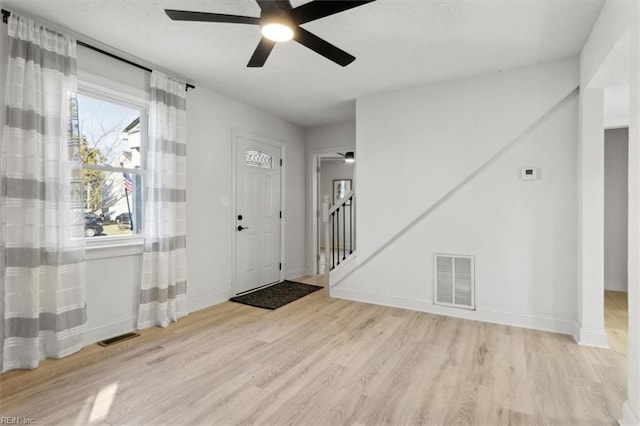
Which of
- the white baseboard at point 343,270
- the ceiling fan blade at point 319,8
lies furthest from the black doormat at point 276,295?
the ceiling fan blade at point 319,8

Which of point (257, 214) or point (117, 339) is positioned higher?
point (257, 214)

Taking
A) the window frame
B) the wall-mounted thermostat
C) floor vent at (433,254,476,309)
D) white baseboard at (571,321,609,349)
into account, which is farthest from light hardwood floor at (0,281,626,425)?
the wall-mounted thermostat

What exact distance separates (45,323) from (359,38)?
136 inches

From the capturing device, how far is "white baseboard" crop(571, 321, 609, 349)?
9.18 ft

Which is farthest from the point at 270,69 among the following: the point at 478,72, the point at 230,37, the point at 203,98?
the point at 478,72

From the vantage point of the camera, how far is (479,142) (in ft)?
11.6

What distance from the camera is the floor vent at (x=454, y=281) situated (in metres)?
3.62

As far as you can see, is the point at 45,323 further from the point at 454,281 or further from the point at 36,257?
the point at 454,281

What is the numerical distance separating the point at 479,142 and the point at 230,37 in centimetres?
272

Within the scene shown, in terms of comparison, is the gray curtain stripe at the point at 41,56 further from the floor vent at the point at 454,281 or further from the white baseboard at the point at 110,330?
the floor vent at the point at 454,281

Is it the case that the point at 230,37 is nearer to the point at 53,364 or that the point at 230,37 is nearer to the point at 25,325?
the point at 25,325

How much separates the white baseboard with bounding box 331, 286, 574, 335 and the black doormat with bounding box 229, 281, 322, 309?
529mm

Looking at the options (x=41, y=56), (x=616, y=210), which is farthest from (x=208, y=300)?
(x=616, y=210)

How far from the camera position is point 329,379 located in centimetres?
233
